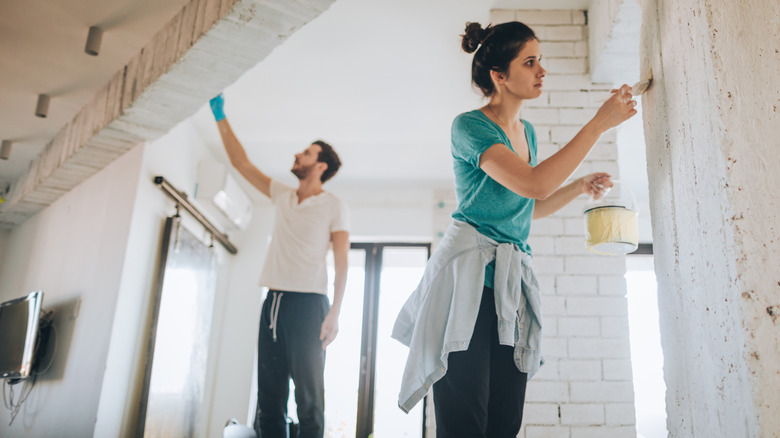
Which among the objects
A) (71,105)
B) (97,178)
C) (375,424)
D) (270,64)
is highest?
(270,64)

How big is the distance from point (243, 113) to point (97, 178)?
38.9 inches

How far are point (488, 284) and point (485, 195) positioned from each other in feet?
0.62

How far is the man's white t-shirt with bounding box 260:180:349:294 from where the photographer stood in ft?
7.61

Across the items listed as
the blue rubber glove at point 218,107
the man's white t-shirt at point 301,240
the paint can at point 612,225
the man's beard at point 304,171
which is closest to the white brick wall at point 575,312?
the paint can at point 612,225

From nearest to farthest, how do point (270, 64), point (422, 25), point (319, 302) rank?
1. point (319, 302)
2. point (422, 25)
3. point (270, 64)

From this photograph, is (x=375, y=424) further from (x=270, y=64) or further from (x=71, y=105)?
(x=71, y=105)

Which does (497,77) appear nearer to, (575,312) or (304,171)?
(575,312)

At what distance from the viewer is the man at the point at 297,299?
86.0 inches

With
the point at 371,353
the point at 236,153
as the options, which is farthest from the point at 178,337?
the point at 236,153

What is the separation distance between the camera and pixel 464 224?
1234mm

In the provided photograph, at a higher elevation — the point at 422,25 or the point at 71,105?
the point at 422,25

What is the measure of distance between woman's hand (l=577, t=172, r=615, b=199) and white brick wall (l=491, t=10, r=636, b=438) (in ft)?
3.01

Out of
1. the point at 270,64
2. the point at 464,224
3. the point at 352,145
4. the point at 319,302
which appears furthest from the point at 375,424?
the point at 464,224

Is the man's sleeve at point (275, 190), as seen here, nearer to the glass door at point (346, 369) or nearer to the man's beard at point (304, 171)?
the man's beard at point (304, 171)
